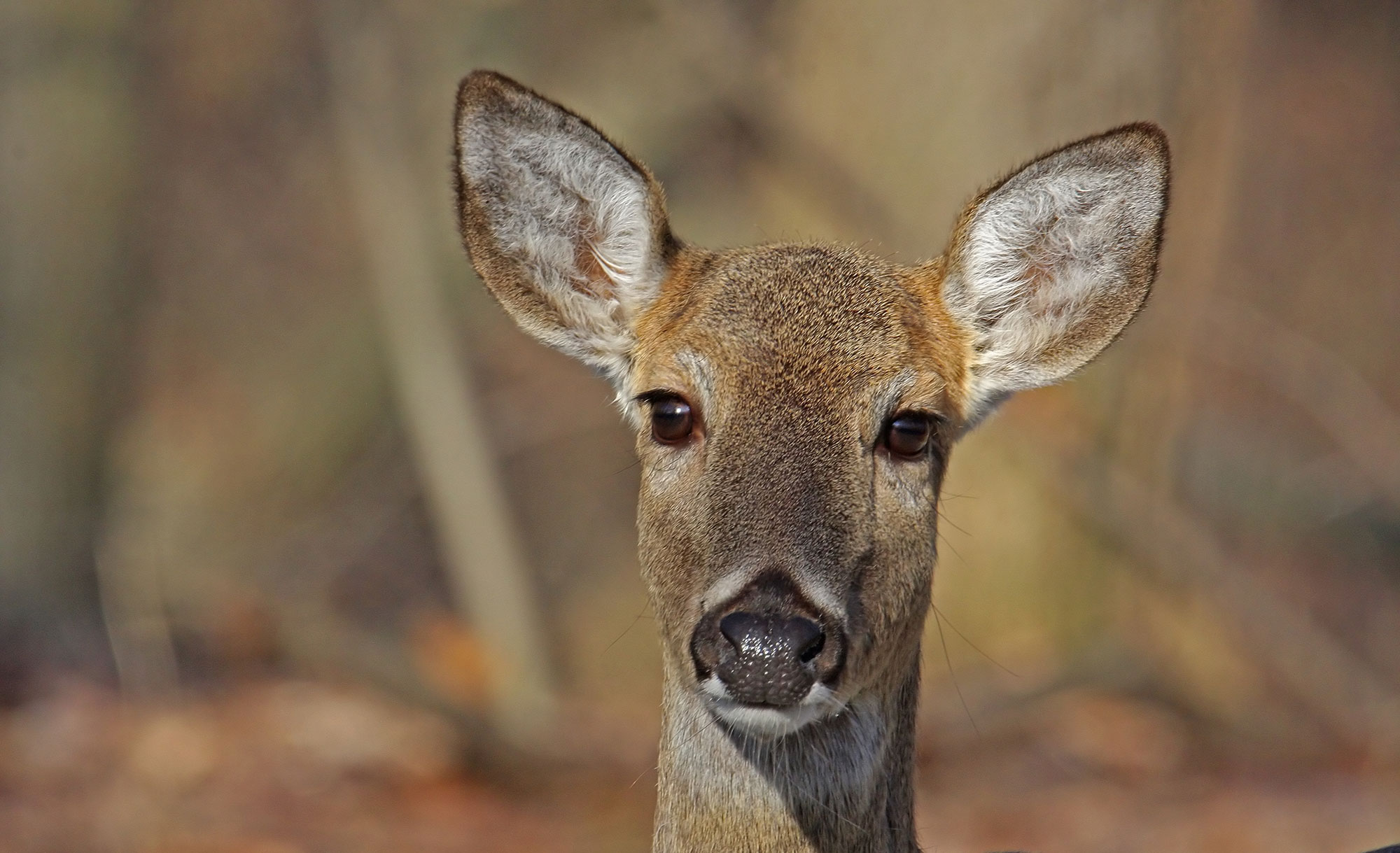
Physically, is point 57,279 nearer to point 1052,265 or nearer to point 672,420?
point 672,420

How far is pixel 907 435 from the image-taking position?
3867mm

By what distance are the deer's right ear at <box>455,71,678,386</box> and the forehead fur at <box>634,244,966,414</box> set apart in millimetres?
110

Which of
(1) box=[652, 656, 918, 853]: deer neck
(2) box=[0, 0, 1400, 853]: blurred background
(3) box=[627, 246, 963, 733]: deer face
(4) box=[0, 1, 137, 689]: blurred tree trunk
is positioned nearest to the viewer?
(3) box=[627, 246, 963, 733]: deer face

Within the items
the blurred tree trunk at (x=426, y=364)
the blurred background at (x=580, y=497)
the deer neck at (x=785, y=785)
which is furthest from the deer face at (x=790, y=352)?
the blurred tree trunk at (x=426, y=364)

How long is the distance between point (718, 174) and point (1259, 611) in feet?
14.5

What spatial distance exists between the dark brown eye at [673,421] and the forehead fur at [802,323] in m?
0.06

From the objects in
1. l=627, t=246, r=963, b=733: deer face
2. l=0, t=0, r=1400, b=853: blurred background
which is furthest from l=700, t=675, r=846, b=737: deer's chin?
l=0, t=0, r=1400, b=853: blurred background

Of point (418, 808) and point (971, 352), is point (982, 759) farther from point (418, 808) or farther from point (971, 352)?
point (971, 352)

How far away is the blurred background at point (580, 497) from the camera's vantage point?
26.3ft

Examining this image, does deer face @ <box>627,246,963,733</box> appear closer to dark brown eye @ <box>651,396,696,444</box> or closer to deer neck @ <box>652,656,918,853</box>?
dark brown eye @ <box>651,396,696,444</box>

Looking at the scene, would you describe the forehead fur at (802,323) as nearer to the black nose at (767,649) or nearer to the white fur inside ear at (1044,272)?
the white fur inside ear at (1044,272)

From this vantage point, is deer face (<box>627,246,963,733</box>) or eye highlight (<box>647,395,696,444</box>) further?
eye highlight (<box>647,395,696,444</box>)

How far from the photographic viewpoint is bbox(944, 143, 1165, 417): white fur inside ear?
4.12 meters

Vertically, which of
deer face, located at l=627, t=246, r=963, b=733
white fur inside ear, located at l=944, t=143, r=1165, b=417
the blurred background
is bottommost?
deer face, located at l=627, t=246, r=963, b=733
